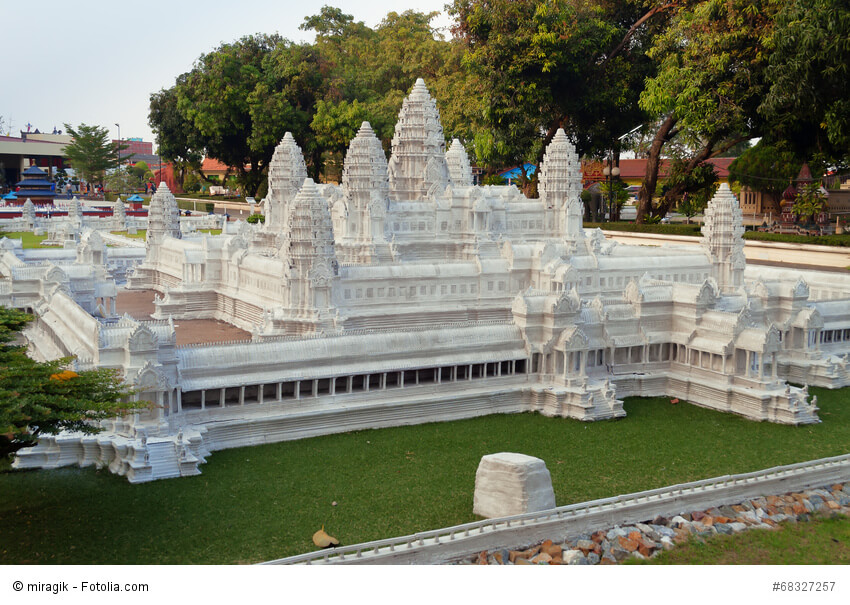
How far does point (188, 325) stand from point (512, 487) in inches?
1317

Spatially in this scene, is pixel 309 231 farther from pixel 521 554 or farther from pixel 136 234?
pixel 136 234

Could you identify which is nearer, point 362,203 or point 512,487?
point 512,487

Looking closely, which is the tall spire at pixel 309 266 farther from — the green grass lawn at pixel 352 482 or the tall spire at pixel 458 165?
the tall spire at pixel 458 165

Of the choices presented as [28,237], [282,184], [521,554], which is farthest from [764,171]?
[521,554]

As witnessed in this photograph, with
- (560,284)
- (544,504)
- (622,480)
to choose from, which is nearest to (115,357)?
(544,504)

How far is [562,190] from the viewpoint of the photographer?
64750 mm

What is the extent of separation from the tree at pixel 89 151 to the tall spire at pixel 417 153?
91.7 metres

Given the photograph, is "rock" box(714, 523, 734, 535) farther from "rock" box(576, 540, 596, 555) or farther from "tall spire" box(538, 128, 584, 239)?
"tall spire" box(538, 128, 584, 239)

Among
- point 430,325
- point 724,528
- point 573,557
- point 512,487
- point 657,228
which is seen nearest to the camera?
point 573,557

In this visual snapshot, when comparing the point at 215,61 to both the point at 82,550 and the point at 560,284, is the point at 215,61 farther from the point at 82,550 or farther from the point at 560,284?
the point at 82,550

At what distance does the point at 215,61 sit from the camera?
372 feet

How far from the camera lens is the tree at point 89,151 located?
144 metres

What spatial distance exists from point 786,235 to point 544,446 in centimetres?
4914

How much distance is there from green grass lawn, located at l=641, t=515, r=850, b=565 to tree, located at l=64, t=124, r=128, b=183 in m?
134
